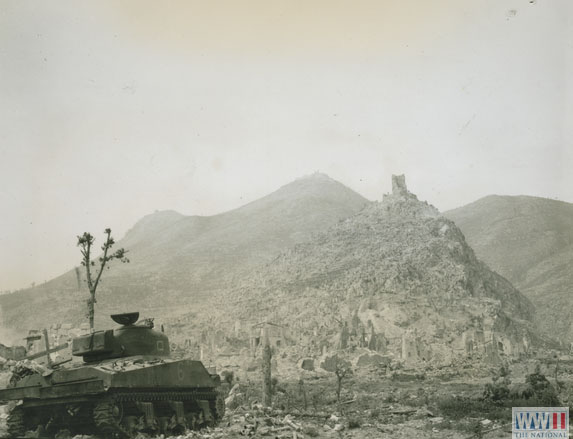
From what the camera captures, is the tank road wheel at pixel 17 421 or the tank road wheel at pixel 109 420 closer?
the tank road wheel at pixel 109 420

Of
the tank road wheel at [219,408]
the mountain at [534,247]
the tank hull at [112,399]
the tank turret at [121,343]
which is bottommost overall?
the tank road wheel at [219,408]

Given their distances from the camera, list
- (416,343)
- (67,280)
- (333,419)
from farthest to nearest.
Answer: (67,280)
(416,343)
(333,419)

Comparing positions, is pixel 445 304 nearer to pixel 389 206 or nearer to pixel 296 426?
pixel 389 206

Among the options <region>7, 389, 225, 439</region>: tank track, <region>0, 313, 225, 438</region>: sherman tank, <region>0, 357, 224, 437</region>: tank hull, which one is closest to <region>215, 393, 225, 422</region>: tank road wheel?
<region>0, 313, 225, 438</region>: sherman tank

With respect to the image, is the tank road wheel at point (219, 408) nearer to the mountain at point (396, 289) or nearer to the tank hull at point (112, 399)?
the tank hull at point (112, 399)

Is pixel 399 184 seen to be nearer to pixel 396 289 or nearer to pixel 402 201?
pixel 402 201

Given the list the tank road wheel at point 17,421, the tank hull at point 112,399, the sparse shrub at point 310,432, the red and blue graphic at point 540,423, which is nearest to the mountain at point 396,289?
the red and blue graphic at point 540,423

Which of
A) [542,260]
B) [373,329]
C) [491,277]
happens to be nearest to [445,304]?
[373,329]
